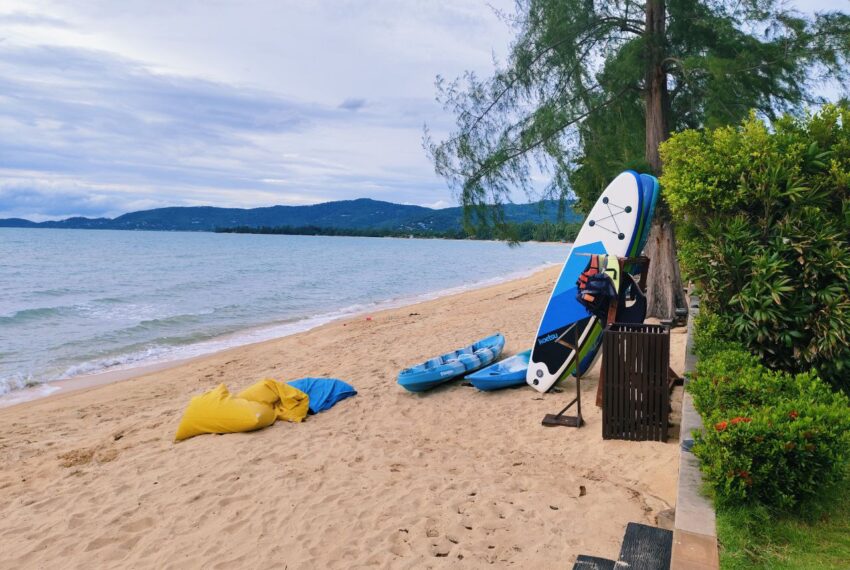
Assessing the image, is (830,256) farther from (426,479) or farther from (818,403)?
(426,479)

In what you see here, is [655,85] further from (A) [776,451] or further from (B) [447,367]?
(A) [776,451]

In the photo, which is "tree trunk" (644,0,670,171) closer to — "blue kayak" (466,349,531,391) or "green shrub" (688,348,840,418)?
"blue kayak" (466,349,531,391)

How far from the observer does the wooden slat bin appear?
502 centimetres

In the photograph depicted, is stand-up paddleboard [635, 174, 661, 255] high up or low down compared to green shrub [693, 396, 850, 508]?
up

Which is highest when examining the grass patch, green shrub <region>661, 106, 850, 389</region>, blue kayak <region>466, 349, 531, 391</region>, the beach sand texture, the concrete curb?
green shrub <region>661, 106, 850, 389</region>

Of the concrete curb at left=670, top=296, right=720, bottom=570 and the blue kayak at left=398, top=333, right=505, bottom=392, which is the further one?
the blue kayak at left=398, top=333, right=505, bottom=392

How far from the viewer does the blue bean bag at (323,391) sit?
7211 mm

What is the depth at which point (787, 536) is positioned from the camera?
3.04 metres

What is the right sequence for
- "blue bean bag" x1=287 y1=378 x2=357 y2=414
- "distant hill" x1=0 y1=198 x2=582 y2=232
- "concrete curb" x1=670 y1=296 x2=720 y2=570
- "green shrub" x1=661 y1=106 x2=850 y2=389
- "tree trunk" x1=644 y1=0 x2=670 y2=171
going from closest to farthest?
"concrete curb" x1=670 y1=296 x2=720 y2=570
"green shrub" x1=661 y1=106 x2=850 y2=389
"blue bean bag" x1=287 y1=378 x2=357 y2=414
"tree trunk" x1=644 y1=0 x2=670 y2=171
"distant hill" x1=0 y1=198 x2=582 y2=232

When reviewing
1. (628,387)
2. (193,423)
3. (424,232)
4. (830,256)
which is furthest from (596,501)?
(424,232)

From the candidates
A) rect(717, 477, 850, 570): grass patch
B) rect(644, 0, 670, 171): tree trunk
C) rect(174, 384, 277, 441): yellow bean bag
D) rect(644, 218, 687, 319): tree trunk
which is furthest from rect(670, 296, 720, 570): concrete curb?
rect(644, 218, 687, 319): tree trunk

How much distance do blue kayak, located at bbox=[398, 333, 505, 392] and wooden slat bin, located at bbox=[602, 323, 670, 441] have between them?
9.23ft

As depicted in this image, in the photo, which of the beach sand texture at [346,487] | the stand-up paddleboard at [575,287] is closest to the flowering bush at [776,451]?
the beach sand texture at [346,487]

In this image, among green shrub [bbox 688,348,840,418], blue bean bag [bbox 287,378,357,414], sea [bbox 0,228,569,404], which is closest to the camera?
green shrub [bbox 688,348,840,418]
